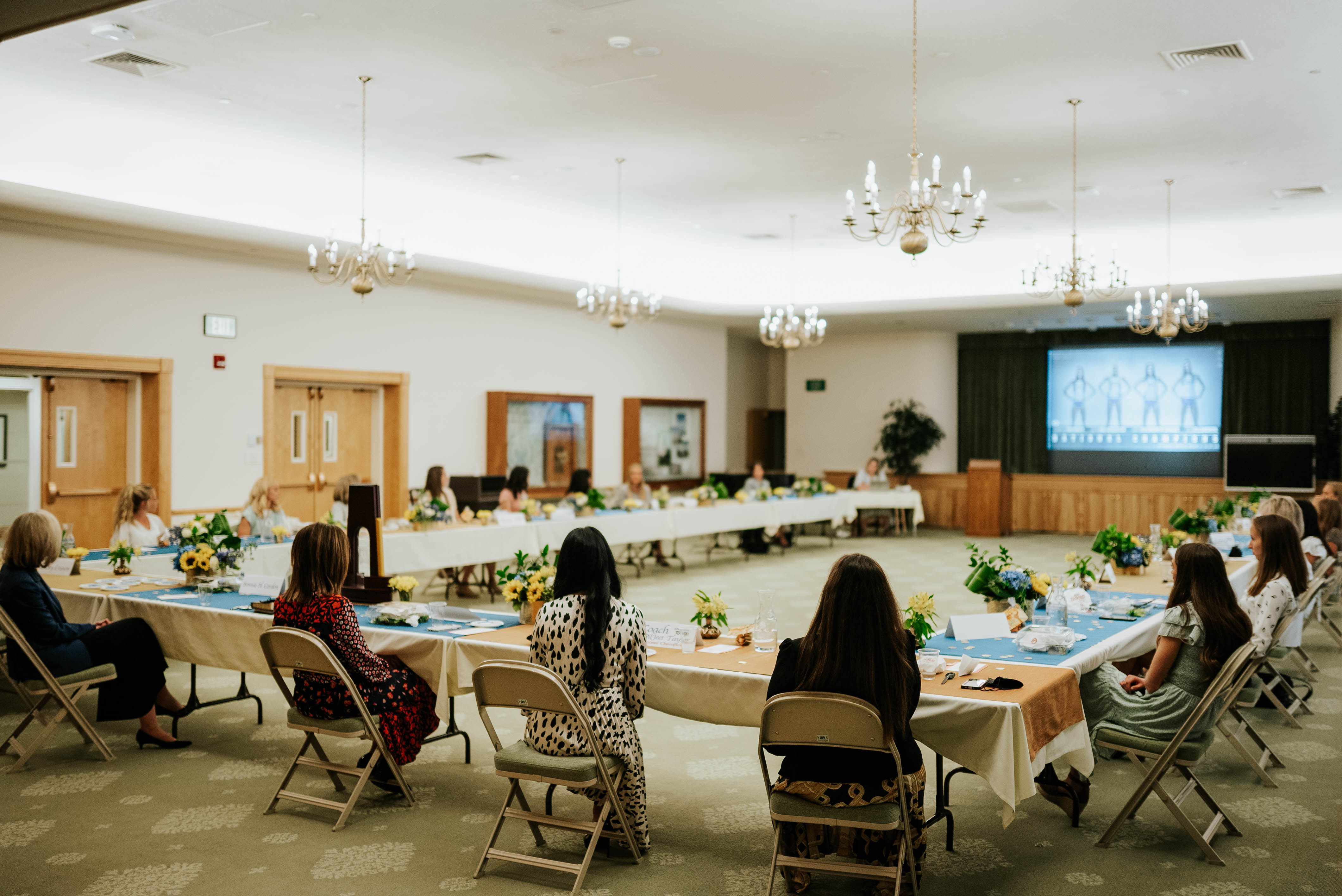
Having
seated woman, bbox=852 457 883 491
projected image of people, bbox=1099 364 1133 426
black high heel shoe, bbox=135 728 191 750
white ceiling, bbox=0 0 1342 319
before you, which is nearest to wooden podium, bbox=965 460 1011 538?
seated woman, bbox=852 457 883 491

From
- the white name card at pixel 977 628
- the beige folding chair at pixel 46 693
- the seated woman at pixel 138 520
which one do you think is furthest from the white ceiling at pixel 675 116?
the beige folding chair at pixel 46 693

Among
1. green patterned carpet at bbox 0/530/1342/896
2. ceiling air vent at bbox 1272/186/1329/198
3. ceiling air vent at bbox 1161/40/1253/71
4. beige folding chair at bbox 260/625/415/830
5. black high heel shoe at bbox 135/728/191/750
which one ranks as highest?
ceiling air vent at bbox 1272/186/1329/198

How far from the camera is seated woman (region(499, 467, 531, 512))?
35.0 feet

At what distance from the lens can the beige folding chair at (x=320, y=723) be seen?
4.22 metres

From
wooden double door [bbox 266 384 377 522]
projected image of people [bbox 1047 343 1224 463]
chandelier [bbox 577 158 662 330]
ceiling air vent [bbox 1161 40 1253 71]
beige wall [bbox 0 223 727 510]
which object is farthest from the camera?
projected image of people [bbox 1047 343 1224 463]

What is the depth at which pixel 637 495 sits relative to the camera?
1241 cm

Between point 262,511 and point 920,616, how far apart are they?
5.97m

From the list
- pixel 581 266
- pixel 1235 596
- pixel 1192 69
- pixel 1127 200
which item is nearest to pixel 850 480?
pixel 581 266

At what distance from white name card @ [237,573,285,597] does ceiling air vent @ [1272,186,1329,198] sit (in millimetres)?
9909

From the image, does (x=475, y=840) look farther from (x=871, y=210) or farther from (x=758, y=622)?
(x=871, y=210)

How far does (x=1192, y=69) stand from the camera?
6824 mm

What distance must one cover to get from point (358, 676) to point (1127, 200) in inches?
379

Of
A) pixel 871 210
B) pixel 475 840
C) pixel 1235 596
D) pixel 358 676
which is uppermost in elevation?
pixel 871 210

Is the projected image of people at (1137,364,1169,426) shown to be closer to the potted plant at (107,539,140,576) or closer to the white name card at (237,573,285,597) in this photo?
the white name card at (237,573,285,597)
